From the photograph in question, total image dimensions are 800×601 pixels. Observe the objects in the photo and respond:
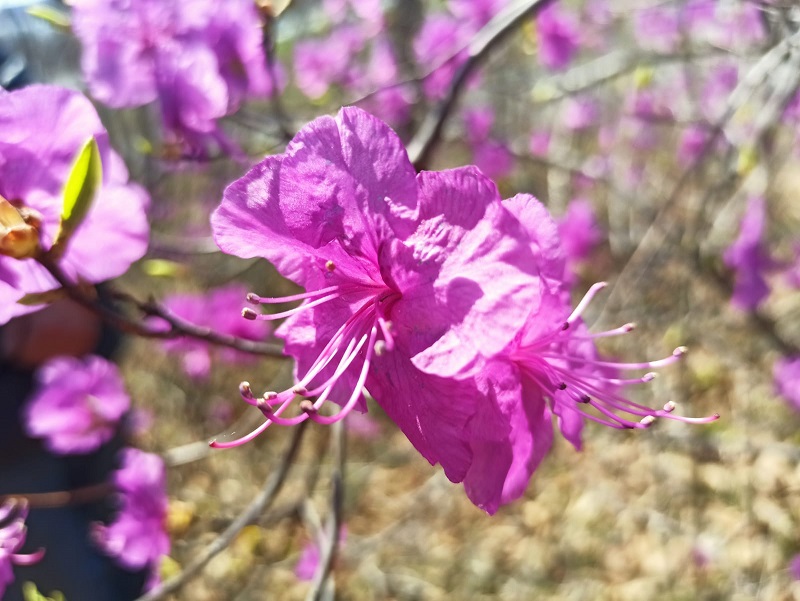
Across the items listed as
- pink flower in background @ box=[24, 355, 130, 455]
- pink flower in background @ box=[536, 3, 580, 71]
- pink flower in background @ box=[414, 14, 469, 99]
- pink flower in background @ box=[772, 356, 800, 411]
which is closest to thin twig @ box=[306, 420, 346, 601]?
pink flower in background @ box=[24, 355, 130, 455]

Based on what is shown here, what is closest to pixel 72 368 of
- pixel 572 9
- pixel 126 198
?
pixel 126 198

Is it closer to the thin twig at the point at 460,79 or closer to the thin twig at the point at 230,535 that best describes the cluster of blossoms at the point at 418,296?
the thin twig at the point at 230,535

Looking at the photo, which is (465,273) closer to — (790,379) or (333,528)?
(333,528)

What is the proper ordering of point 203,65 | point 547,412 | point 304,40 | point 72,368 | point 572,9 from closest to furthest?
point 547,412, point 203,65, point 72,368, point 572,9, point 304,40

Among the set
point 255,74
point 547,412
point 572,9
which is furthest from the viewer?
point 572,9

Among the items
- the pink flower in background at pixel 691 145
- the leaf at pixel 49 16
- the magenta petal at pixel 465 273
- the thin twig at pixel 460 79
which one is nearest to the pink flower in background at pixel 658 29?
the pink flower in background at pixel 691 145

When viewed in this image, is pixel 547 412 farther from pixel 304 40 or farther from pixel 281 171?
pixel 304 40
